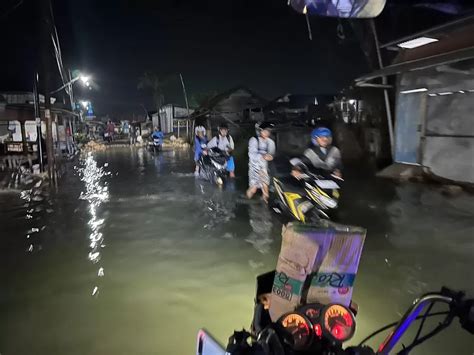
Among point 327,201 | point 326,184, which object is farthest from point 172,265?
point 326,184

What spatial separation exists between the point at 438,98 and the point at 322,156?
7639 millimetres

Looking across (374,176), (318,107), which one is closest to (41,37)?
(374,176)

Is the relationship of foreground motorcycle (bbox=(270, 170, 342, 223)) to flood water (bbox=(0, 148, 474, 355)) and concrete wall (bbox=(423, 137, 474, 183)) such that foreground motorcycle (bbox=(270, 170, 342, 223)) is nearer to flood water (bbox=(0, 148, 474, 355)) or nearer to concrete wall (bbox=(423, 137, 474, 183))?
flood water (bbox=(0, 148, 474, 355))

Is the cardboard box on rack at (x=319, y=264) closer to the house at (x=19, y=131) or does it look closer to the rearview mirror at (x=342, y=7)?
the rearview mirror at (x=342, y=7)

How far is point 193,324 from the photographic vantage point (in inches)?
158

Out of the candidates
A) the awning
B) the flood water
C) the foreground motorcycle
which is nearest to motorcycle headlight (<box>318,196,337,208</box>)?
the foreground motorcycle

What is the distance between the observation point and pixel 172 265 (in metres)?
5.70

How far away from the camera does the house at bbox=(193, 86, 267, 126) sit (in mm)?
34906

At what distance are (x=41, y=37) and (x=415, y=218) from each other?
12.0 meters

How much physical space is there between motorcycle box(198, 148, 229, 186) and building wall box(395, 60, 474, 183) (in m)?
6.64

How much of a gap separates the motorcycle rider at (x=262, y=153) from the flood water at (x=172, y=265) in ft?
2.45

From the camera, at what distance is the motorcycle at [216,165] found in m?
12.5

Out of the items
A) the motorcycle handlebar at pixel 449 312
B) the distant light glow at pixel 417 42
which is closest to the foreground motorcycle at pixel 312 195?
the motorcycle handlebar at pixel 449 312

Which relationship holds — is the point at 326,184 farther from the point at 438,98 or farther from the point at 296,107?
the point at 296,107
